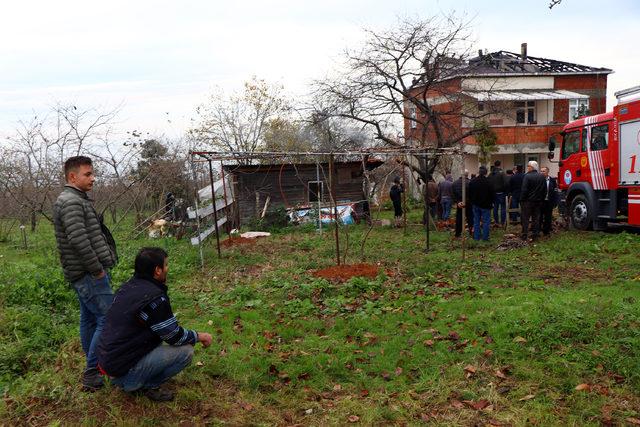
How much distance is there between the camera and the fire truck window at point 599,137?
41.0 ft

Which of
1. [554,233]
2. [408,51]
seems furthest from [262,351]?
[408,51]

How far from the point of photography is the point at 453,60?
53.9ft

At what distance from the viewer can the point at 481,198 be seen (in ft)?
40.3

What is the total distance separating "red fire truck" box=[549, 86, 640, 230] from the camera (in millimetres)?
11570

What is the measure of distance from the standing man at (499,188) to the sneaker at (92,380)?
1019cm

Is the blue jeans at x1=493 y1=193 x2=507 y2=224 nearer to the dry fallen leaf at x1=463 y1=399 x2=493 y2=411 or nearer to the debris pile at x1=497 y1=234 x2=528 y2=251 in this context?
the debris pile at x1=497 y1=234 x2=528 y2=251

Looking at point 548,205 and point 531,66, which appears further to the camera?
point 531,66

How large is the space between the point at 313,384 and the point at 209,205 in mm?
11571

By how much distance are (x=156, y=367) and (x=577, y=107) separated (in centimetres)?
2885

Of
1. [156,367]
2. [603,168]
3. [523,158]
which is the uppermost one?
[523,158]

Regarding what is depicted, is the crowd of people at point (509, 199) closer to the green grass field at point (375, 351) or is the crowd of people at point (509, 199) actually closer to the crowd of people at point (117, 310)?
the green grass field at point (375, 351)

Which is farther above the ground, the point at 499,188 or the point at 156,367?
the point at 499,188

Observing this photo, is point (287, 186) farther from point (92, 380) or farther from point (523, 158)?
point (92, 380)

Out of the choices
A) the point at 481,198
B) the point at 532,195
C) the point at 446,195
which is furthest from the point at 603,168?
the point at 446,195
